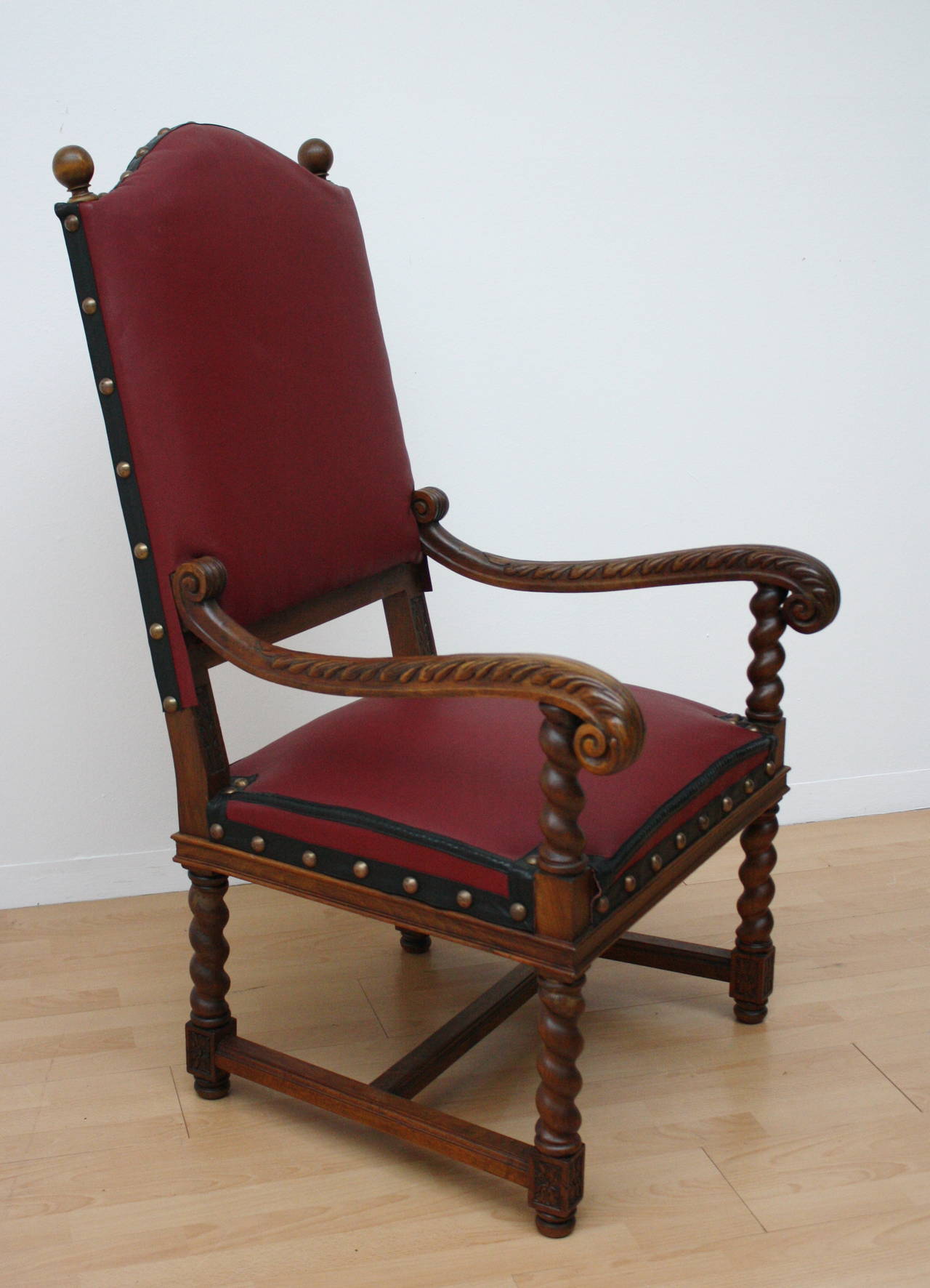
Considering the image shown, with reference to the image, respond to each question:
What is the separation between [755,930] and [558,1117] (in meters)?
0.54

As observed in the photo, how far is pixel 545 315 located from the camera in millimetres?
2285

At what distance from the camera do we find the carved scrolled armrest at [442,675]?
121cm

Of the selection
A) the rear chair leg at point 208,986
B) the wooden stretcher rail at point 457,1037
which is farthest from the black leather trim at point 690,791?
the rear chair leg at point 208,986

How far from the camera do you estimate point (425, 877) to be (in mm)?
1368

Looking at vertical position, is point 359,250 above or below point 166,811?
above

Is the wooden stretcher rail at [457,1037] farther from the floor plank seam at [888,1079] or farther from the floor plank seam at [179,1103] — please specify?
the floor plank seam at [888,1079]

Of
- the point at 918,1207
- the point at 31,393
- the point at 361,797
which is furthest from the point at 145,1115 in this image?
the point at 31,393

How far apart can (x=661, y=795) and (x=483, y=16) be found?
145cm

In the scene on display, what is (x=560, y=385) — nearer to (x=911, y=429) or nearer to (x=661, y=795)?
(x=911, y=429)

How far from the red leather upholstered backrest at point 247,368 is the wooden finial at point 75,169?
34mm

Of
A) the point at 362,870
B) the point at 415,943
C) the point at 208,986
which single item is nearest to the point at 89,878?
the point at 415,943

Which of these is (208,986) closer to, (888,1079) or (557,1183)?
(557,1183)

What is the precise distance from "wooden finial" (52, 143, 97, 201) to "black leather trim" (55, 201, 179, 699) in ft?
0.07

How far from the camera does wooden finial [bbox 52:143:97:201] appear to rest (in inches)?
54.9
